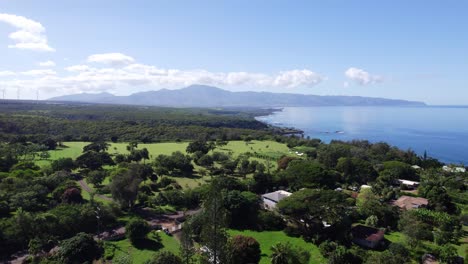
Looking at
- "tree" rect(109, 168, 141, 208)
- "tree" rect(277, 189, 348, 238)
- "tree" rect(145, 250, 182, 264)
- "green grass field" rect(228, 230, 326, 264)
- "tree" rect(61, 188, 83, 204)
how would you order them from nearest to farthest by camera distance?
"tree" rect(145, 250, 182, 264) → "green grass field" rect(228, 230, 326, 264) → "tree" rect(277, 189, 348, 238) → "tree" rect(109, 168, 141, 208) → "tree" rect(61, 188, 83, 204)

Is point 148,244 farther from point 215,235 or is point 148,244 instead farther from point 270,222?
point 270,222

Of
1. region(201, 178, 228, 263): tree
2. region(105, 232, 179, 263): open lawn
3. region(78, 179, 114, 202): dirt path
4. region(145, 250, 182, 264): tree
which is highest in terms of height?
region(201, 178, 228, 263): tree

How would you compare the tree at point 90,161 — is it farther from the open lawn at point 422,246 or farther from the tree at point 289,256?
the open lawn at point 422,246

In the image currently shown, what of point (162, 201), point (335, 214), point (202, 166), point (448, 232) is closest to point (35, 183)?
point (162, 201)

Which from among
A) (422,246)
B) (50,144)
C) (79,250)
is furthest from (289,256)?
(50,144)

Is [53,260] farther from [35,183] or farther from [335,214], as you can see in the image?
[335,214]

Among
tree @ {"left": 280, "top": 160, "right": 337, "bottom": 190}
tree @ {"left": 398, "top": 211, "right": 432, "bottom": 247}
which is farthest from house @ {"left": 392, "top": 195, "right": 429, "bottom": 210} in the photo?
tree @ {"left": 280, "top": 160, "right": 337, "bottom": 190}

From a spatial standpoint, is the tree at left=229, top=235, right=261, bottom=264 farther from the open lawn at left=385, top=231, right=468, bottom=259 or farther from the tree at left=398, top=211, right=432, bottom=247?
the tree at left=398, top=211, right=432, bottom=247
